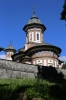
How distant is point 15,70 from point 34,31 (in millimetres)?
23110

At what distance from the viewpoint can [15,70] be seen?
24.6 m

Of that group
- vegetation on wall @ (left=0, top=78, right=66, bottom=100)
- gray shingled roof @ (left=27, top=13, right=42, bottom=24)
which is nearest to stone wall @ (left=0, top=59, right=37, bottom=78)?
vegetation on wall @ (left=0, top=78, right=66, bottom=100)

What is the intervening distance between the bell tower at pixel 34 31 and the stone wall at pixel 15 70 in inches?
815

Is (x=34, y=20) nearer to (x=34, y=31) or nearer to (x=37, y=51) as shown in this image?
(x=34, y=31)

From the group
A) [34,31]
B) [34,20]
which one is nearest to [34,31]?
[34,31]

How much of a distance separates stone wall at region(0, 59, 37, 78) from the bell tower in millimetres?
20714

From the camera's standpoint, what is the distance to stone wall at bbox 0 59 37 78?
2366cm

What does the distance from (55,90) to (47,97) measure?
0.98m

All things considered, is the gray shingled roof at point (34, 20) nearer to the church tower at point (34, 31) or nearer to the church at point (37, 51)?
the church tower at point (34, 31)

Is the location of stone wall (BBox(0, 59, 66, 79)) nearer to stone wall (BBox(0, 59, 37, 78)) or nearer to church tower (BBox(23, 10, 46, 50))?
stone wall (BBox(0, 59, 37, 78))

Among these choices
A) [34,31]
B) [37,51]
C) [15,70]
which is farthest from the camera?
[34,31]

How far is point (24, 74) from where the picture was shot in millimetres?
25062

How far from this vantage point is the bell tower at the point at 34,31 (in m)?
46.7

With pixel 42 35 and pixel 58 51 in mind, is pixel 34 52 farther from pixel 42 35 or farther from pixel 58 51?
pixel 42 35
